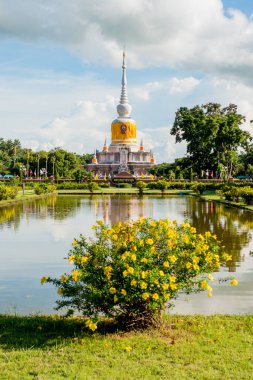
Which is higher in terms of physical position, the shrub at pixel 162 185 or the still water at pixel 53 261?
the shrub at pixel 162 185

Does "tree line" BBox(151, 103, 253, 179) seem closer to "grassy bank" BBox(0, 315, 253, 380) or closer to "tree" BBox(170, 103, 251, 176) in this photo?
"tree" BBox(170, 103, 251, 176)

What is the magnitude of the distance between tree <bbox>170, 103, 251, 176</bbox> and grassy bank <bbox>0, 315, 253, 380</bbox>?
1695 inches

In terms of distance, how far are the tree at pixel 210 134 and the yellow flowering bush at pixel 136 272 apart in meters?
42.8

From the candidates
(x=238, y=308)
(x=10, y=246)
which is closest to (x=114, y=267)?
(x=238, y=308)

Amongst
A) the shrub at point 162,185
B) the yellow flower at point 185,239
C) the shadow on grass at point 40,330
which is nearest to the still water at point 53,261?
the shadow on grass at point 40,330

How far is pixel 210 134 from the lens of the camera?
47.8 metres

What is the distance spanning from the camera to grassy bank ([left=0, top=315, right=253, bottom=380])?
4215mm

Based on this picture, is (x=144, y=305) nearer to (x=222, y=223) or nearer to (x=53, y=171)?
(x=222, y=223)

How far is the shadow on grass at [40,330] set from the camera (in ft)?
16.4

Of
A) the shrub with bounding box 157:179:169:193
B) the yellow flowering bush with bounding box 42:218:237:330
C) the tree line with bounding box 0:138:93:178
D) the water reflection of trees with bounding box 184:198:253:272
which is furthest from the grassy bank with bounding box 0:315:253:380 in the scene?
the tree line with bounding box 0:138:93:178

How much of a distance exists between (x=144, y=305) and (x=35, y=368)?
137cm

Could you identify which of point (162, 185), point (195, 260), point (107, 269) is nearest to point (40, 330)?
point (107, 269)

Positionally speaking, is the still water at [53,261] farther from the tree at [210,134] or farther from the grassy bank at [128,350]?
the tree at [210,134]

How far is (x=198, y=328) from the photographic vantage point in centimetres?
542
